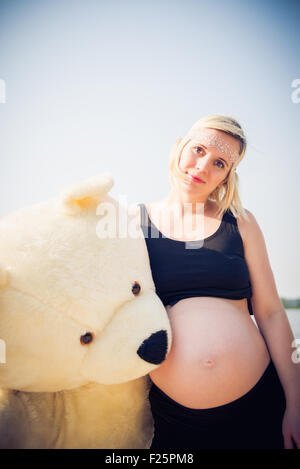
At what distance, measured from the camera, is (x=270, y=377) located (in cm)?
93

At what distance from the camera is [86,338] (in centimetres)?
70

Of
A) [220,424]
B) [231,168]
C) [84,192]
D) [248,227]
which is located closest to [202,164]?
[231,168]

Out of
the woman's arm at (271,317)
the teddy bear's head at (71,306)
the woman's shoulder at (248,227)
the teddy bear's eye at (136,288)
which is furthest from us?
the woman's shoulder at (248,227)

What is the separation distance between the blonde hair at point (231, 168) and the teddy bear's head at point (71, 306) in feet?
1.87

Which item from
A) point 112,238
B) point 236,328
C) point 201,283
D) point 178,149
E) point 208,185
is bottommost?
point 236,328

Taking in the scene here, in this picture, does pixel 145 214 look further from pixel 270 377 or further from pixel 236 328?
pixel 270 377

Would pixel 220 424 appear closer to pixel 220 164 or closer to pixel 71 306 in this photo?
pixel 71 306

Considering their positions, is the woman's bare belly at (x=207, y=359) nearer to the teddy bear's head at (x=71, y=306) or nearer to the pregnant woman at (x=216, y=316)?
the pregnant woman at (x=216, y=316)

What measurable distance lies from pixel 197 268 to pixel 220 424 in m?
0.46

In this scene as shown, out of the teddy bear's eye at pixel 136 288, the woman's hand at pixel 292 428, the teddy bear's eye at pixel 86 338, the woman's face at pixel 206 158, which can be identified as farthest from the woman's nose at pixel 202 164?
the woman's hand at pixel 292 428

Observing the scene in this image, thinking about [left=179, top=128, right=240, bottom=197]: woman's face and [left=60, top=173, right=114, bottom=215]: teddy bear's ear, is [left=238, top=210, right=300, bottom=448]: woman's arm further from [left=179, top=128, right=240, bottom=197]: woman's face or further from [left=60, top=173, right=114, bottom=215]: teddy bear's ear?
[left=60, top=173, right=114, bottom=215]: teddy bear's ear

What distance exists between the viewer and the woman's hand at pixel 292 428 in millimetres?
855

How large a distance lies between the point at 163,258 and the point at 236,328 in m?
0.32
